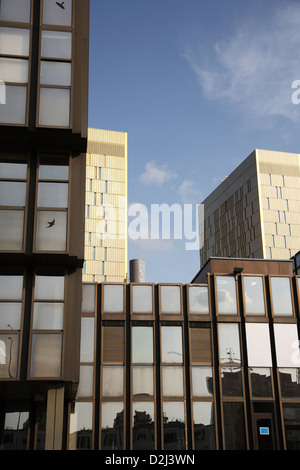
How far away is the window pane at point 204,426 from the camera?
945 inches

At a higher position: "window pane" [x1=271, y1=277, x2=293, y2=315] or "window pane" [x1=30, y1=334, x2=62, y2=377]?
"window pane" [x1=271, y1=277, x2=293, y2=315]

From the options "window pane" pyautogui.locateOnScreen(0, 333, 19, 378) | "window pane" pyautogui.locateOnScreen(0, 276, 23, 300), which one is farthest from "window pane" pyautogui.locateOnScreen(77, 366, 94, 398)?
"window pane" pyautogui.locateOnScreen(0, 276, 23, 300)

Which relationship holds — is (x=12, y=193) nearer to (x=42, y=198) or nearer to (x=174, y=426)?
(x=42, y=198)

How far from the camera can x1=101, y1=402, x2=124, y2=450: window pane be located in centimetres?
2362

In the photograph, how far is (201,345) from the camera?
83.6ft

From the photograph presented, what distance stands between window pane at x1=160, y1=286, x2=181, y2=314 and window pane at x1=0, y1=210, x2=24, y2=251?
8.60 m

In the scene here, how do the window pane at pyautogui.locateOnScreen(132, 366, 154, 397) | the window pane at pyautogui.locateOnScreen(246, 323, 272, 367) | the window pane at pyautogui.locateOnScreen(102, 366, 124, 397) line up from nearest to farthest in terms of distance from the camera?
the window pane at pyautogui.locateOnScreen(102, 366, 124, 397) < the window pane at pyautogui.locateOnScreen(132, 366, 154, 397) < the window pane at pyautogui.locateOnScreen(246, 323, 272, 367)

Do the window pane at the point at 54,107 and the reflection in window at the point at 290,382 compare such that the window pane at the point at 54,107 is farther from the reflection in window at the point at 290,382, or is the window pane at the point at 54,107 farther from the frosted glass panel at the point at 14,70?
the reflection in window at the point at 290,382

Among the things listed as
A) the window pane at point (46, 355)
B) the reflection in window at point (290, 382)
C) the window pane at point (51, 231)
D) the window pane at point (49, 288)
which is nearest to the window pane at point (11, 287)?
the window pane at point (49, 288)

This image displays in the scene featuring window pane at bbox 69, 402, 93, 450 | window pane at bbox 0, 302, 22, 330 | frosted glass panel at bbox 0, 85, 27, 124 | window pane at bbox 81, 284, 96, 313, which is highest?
frosted glass panel at bbox 0, 85, 27, 124

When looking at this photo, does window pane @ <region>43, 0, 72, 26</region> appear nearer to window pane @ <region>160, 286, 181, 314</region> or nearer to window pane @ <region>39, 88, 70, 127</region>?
window pane @ <region>39, 88, 70, 127</region>
